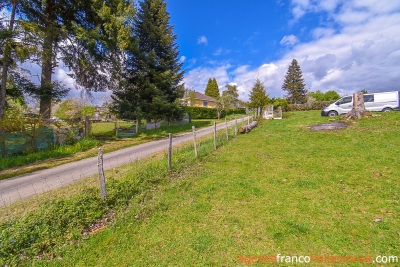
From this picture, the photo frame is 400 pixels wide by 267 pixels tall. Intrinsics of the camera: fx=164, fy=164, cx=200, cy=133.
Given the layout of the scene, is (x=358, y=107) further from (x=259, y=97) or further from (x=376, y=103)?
(x=259, y=97)

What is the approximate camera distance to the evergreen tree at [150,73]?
14.9 metres

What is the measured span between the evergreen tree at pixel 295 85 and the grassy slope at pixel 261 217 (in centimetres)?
4585

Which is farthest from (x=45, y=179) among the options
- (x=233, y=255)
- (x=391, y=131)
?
(x=391, y=131)

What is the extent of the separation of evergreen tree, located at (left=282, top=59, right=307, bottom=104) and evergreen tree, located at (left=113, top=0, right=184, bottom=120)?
40.3 meters

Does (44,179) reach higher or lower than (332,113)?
lower

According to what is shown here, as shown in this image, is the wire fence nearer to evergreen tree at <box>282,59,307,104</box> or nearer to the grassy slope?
the grassy slope

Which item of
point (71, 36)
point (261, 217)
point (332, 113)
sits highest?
point (71, 36)

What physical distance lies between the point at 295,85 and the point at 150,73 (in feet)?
144

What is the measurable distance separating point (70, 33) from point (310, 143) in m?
16.5

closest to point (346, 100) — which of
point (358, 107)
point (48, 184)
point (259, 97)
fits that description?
point (358, 107)

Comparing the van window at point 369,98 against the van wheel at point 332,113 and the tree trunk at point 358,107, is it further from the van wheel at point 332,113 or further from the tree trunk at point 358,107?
the tree trunk at point 358,107

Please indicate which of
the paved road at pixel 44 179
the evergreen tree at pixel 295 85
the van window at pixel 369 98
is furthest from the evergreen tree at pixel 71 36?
the evergreen tree at pixel 295 85

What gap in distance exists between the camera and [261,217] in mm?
3035

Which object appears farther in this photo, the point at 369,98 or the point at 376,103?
Result: the point at 369,98
